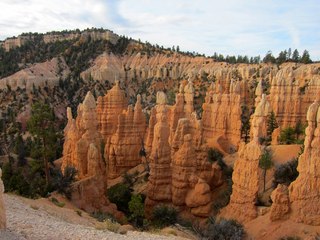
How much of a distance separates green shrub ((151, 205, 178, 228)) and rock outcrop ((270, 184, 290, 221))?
211 inches

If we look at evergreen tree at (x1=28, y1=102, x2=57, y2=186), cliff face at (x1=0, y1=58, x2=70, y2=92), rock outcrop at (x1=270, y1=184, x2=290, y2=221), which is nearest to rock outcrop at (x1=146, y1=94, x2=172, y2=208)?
evergreen tree at (x1=28, y1=102, x2=57, y2=186)

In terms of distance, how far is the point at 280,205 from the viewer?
17.4 meters

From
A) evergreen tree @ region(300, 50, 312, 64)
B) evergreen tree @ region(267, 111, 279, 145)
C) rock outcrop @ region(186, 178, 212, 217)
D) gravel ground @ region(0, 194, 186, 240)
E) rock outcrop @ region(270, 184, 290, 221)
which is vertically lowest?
rock outcrop @ region(186, 178, 212, 217)

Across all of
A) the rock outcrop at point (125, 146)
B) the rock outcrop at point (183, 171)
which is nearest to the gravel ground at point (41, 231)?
the rock outcrop at point (183, 171)

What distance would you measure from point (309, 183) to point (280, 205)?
168 cm

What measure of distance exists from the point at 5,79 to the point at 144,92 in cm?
2525

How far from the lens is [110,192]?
83.5 feet

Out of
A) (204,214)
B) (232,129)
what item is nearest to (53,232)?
(204,214)

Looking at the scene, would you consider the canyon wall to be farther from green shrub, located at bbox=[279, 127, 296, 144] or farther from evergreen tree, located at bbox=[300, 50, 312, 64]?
evergreen tree, located at bbox=[300, 50, 312, 64]

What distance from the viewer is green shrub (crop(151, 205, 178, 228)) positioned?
20055 millimetres

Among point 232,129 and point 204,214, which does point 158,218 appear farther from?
point 232,129

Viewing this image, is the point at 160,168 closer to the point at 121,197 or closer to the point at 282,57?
the point at 121,197

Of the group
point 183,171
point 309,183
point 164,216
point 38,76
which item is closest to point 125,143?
point 183,171

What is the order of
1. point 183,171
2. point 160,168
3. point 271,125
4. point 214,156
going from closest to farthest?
point 183,171 → point 160,168 → point 214,156 → point 271,125
